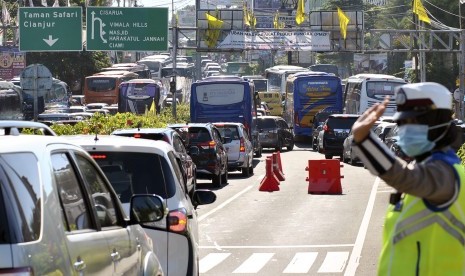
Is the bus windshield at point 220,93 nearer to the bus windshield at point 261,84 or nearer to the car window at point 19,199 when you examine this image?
the bus windshield at point 261,84

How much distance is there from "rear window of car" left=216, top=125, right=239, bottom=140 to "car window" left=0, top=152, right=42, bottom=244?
100 feet

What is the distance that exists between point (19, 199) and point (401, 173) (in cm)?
157

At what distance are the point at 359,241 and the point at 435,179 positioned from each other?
12.6 meters

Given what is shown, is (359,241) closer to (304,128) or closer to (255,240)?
(255,240)

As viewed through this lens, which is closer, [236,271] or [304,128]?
[236,271]

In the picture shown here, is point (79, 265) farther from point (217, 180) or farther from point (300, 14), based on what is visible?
point (300, 14)

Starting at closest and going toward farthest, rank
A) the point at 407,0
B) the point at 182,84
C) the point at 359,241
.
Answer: the point at 359,241 < the point at 182,84 < the point at 407,0

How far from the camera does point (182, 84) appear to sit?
93.4 meters

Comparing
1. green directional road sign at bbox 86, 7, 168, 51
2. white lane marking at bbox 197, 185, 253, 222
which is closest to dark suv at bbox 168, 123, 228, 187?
white lane marking at bbox 197, 185, 253, 222

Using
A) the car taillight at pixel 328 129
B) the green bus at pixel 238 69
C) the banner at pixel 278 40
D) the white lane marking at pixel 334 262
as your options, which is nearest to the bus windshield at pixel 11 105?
the banner at pixel 278 40

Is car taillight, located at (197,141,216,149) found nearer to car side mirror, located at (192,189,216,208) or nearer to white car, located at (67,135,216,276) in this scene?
car side mirror, located at (192,189,216,208)

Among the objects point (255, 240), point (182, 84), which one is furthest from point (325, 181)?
point (182, 84)

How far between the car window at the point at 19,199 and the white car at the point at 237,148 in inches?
1168

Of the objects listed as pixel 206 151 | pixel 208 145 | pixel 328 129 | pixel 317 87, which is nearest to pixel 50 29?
pixel 328 129
